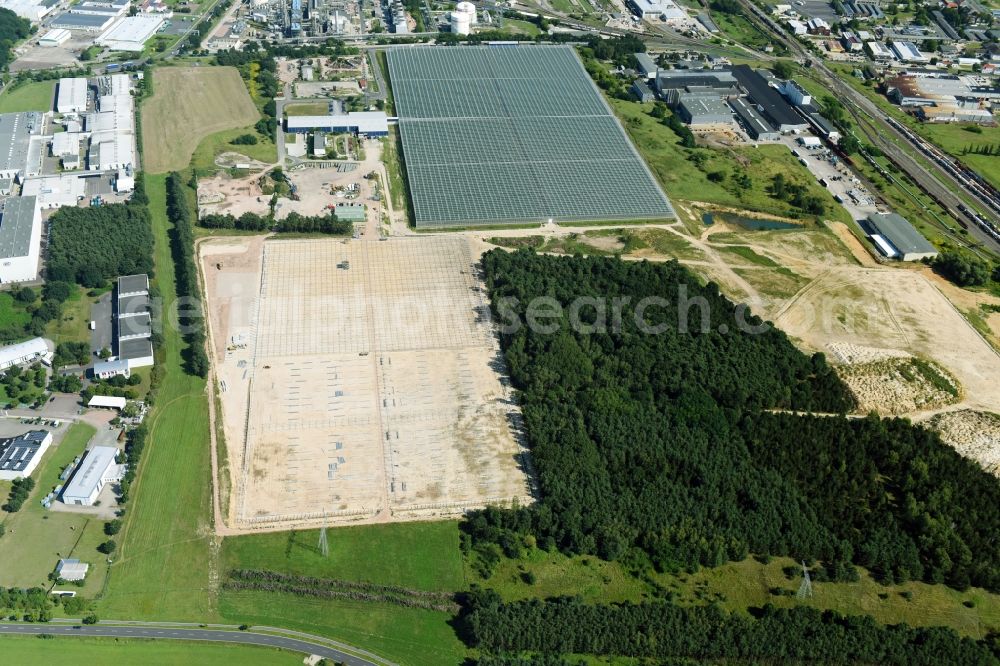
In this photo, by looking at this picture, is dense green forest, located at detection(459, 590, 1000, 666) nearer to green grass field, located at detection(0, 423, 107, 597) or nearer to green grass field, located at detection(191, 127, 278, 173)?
green grass field, located at detection(0, 423, 107, 597)

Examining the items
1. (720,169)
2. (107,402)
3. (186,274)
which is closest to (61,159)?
(186,274)

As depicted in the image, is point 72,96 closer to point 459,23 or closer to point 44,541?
point 459,23

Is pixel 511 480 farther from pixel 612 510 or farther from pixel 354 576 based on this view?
pixel 354 576

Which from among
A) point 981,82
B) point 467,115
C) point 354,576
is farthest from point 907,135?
point 354,576

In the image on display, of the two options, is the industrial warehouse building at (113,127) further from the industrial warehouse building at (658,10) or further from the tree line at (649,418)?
the industrial warehouse building at (658,10)

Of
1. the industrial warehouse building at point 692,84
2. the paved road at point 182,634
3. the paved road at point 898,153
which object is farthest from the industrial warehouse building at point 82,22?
the paved road at point 898,153
